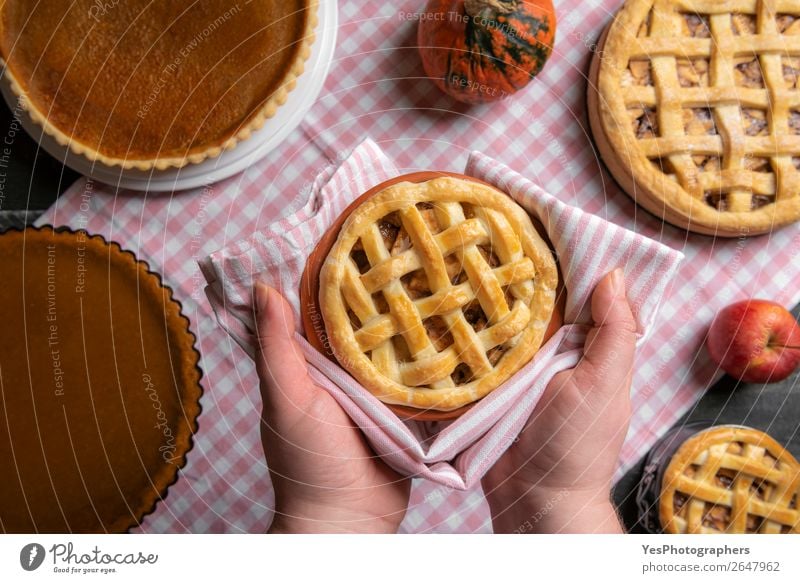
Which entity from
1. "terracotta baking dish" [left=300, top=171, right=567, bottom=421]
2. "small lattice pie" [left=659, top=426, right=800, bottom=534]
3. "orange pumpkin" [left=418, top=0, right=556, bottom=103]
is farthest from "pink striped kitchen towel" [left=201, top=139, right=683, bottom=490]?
"small lattice pie" [left=659, top=426, right=800, bottom=534]

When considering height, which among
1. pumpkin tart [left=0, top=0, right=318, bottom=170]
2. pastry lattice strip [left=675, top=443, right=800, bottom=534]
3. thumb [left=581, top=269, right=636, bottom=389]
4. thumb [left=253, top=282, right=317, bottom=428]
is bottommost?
pastry lattice strip [left=675, top=443, right=800, bottom=534]

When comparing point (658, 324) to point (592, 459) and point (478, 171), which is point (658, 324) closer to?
point (592, 459)

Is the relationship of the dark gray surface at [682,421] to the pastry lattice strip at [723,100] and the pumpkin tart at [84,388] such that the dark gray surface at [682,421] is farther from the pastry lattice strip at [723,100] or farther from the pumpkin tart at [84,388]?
the pastry lattice strip at [723,100]

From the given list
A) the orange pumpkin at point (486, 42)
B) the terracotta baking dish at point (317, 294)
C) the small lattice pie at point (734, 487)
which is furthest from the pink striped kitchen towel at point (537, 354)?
the small lattice pie at point (734, 487)

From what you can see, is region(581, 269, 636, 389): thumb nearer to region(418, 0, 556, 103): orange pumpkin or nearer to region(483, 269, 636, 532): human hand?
region(483, 269, 636, 532): human hand

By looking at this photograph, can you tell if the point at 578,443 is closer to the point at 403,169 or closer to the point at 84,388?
the point at 403,169

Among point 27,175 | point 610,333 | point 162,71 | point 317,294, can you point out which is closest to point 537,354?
point 610,333
